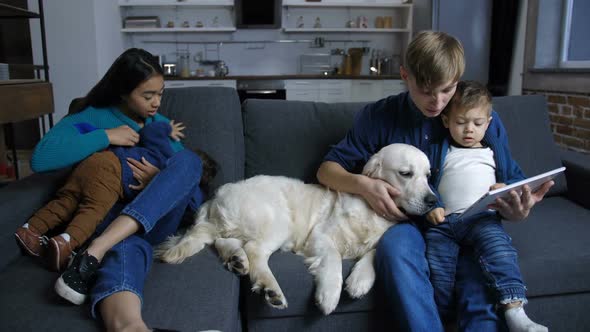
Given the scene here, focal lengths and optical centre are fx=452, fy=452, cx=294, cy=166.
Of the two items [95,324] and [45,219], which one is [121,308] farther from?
[45,219]

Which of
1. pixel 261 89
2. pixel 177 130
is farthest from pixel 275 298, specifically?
pixel 261 89

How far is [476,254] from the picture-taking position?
146cm

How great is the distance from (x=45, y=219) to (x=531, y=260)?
1669 millimetres

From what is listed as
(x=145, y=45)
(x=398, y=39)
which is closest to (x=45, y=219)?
(x=145, y=45)

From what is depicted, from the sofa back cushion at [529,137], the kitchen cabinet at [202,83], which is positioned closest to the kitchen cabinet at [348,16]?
the kitchen cabinet at [202,83]

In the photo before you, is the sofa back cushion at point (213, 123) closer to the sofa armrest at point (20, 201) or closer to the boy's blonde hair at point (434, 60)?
the sofa armrest at point (20, 201)

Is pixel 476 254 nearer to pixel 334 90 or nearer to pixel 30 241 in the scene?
pixel 30 241

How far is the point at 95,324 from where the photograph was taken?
1144mm

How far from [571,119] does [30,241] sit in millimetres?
3707

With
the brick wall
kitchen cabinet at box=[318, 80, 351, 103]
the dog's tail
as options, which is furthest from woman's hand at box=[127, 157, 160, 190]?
kitchen cabinet at box=[318, 80, 351, 103]

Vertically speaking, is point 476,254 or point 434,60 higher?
point 434,60

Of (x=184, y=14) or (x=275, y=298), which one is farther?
(x=184, y=14)

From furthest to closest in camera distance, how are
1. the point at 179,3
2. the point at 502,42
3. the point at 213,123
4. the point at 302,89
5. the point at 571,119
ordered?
1. the point at 179,3
2. the point at 302,89
3. the point at 502,42
4. the point at 571,119
5. the point at 213,123

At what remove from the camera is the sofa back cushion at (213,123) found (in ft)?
6.69
